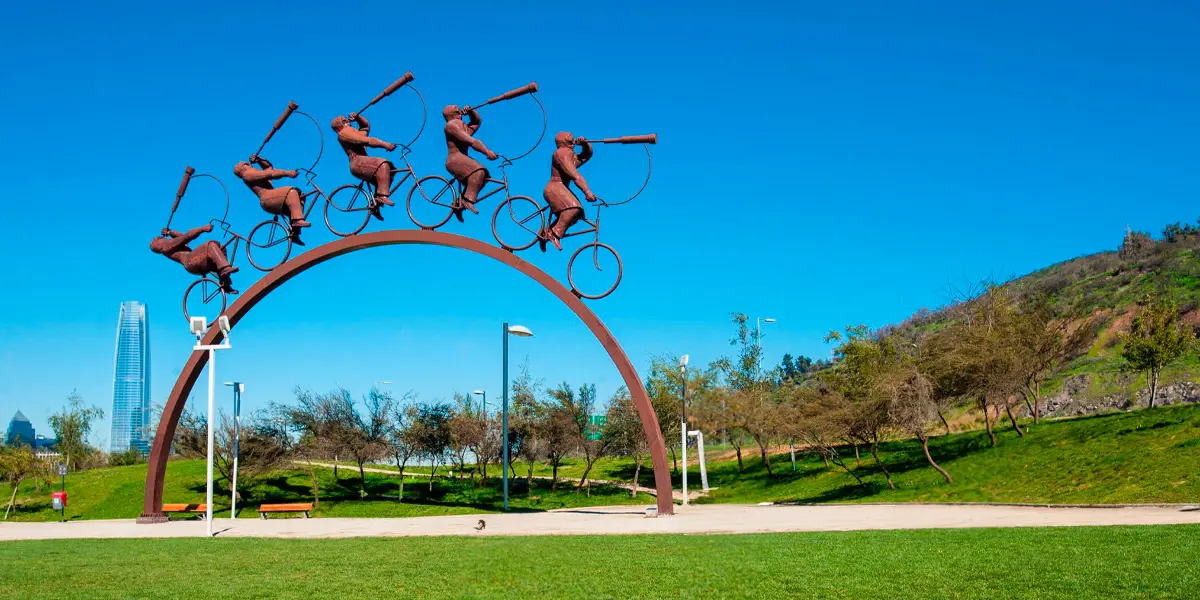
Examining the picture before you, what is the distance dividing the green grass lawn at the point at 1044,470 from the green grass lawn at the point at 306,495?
644cm

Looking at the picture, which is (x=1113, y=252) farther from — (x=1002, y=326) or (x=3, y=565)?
(x=3, y=565)

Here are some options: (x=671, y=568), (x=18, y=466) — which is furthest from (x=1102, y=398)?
(x=18, y=466)

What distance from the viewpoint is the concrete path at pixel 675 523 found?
17.6 metres

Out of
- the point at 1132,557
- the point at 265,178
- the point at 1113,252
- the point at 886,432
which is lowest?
the point at 1132,557

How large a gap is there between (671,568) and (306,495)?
25.5 metres

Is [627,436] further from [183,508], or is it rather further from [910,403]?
[183,508]

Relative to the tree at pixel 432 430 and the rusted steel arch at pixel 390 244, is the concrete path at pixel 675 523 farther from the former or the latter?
the tree at pixel 432 430

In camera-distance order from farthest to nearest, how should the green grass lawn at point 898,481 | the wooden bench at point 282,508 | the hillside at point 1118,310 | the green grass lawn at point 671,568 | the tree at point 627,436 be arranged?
the hillside at point 1118,310, the tree at point 627,436, the wooden bench at point 282,508, the green grass lawn at point 898,481, the green grass lawn at point 671,568

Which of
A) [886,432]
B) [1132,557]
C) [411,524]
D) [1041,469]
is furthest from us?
[886,432]

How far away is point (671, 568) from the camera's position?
1244cm

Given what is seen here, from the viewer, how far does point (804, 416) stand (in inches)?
1163

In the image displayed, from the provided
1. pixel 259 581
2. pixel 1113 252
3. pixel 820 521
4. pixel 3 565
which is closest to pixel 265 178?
pixel 3 565

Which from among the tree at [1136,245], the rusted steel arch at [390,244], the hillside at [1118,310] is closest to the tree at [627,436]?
the rusted steel arch at [390,244]

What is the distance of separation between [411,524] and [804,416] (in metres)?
13.1
